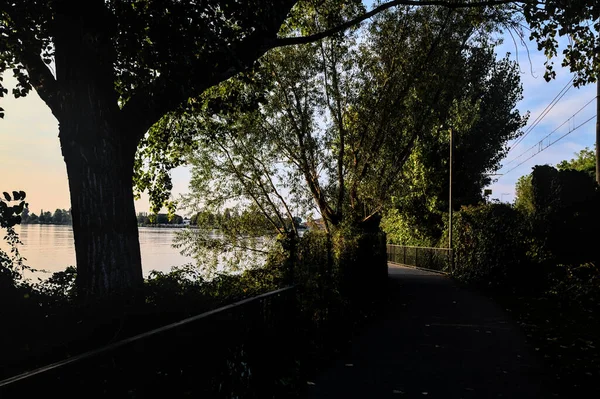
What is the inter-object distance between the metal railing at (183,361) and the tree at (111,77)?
210 centimetres

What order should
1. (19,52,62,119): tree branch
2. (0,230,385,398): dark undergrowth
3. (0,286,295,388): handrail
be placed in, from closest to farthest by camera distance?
(0,286,295,388): handrail, (0,230,385,398): dark undergrowth, (19,52,62,119): tree branch

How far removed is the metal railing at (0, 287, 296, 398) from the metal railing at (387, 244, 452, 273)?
76.1ft

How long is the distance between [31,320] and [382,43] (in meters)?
16.8

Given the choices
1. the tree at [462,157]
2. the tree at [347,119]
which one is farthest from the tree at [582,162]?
the tree at [347,119]

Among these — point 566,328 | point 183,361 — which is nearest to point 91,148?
point 183,361

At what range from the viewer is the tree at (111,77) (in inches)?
268

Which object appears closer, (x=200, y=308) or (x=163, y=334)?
(x=163, y=334)

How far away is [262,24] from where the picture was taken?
751 cm

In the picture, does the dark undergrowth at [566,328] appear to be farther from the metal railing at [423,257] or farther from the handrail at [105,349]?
the metal railing at [423,257]

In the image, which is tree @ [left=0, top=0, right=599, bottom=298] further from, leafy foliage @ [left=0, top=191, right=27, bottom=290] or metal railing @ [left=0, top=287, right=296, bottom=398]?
metal railing @ [left=0, top=287, right=296, bottom=398]

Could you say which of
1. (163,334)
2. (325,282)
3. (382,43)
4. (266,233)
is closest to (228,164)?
(266,233)

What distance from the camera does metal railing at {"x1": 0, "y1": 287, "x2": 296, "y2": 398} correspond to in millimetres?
2352

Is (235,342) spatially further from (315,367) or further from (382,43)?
(382,43)

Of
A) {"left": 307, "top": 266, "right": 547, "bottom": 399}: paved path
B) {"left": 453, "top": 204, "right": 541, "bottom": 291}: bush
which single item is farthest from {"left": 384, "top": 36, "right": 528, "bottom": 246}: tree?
{"left": 307, "top": 266, "right": 547, "bottom": 399}: paved path
